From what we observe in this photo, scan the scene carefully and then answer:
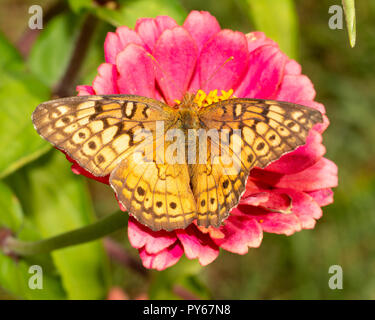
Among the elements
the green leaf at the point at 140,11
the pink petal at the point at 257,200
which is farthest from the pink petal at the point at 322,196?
the green leaf at the point at 140,11

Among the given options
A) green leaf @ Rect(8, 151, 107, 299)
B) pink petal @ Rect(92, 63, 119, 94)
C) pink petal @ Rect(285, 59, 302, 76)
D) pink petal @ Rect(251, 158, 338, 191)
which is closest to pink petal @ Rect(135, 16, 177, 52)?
pink petal @ Rect(92, 63, 119, 94)

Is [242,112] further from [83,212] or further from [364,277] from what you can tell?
[364,277]

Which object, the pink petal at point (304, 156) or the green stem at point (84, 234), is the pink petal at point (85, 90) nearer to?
the green stem at point (84, 234)

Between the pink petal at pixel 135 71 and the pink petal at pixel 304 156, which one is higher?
the pink petal at pixel 135 71

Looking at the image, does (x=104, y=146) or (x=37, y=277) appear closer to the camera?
(x=104, y=146)

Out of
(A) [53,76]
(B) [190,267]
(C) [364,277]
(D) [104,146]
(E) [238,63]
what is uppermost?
(A) [53,76]

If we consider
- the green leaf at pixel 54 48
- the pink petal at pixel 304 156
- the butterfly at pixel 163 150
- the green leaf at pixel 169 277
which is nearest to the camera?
the butterfly at pixel 163 150

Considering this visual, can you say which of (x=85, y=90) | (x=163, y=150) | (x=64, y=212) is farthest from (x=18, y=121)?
(x=163, y=150)
